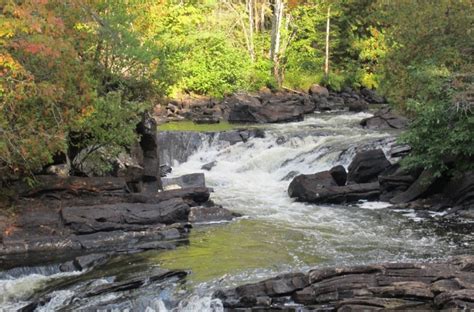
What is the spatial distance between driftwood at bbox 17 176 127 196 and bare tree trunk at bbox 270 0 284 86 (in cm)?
3071

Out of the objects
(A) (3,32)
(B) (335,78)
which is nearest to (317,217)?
(A) (3,32)

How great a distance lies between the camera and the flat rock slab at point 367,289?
899 cm

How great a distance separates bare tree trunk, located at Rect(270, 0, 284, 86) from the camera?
44.5m

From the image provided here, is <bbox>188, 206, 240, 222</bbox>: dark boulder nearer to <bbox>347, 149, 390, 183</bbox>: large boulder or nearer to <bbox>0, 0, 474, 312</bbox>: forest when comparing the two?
<bbox>0, 0, 474, 312</bbox>: forest

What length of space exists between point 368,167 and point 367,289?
10314 mm

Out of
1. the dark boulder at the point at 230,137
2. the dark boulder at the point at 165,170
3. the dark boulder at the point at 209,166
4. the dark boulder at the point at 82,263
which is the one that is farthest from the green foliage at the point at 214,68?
the dark boulder at the point at 82,263

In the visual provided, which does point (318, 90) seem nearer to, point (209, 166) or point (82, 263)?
point (209, 166)

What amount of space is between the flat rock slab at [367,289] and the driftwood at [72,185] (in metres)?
6.40

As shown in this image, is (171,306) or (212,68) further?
(212,68)

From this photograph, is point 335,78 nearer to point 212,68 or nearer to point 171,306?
point 212,68

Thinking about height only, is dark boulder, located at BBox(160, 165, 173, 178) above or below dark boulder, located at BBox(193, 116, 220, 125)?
below

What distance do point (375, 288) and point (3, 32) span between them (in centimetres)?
725

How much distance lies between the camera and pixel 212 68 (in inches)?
1682

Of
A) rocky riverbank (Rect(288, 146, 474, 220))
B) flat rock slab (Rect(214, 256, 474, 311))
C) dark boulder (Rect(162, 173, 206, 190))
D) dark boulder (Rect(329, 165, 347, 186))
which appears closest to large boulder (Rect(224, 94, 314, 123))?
rocky riverbank (Rect(288, 146, 474, 220))
